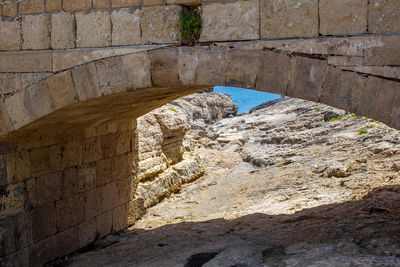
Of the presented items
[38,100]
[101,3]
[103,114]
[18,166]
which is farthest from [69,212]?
[101,3]

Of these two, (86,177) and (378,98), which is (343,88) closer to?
(378,98)

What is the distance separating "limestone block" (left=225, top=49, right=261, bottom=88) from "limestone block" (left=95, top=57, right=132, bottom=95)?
3.47 ft

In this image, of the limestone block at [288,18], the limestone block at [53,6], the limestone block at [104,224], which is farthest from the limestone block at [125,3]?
the limestone block at [104,224]

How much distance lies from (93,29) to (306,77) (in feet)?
7.58

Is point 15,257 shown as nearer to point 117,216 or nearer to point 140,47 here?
point 117,216

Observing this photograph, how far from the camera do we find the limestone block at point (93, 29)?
4531 millimetres

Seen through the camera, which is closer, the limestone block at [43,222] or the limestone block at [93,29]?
the limestone block at [93,29]

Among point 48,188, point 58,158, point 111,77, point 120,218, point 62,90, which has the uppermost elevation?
point 111,77

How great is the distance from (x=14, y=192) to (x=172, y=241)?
2229 mm

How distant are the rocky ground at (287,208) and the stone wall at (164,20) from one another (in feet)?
7.16

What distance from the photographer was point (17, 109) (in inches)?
186

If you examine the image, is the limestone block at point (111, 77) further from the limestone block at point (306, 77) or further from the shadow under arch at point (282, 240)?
the shadow under arch at point (282, 240)

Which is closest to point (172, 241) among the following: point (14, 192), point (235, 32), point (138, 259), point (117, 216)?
point (138, 259)

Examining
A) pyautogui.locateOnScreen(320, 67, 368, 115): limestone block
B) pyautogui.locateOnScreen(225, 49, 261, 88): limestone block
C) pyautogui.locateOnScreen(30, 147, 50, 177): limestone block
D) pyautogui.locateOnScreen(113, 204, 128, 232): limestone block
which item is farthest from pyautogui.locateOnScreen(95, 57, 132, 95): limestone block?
pyautogui.locateOnScreen(113, 204, 128, 232): limestone block
